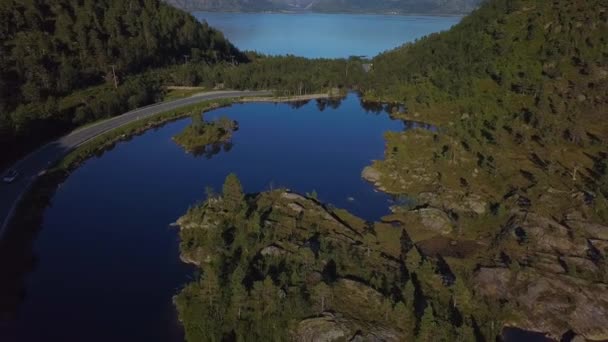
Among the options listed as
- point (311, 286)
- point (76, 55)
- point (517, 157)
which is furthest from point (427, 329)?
point (76, 55)

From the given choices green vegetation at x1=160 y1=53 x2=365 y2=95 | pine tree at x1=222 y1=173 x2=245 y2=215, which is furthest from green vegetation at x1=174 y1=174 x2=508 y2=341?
green vegetation at x1=160 y1=53 x2=365 y2=95

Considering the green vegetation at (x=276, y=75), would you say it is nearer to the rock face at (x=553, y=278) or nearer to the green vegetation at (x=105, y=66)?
the green vegetation at (x=105, y=66)

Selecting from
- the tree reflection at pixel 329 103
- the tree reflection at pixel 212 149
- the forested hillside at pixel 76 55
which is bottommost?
the tree reflection at pixel 329 103

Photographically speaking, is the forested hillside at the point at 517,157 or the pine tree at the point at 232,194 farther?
the pine tree at the point at 232,194

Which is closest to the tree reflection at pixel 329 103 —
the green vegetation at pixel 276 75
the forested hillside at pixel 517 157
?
the green vegetation at pixel 276 75

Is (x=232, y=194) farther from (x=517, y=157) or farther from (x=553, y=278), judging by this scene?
(x=517, y=157)
